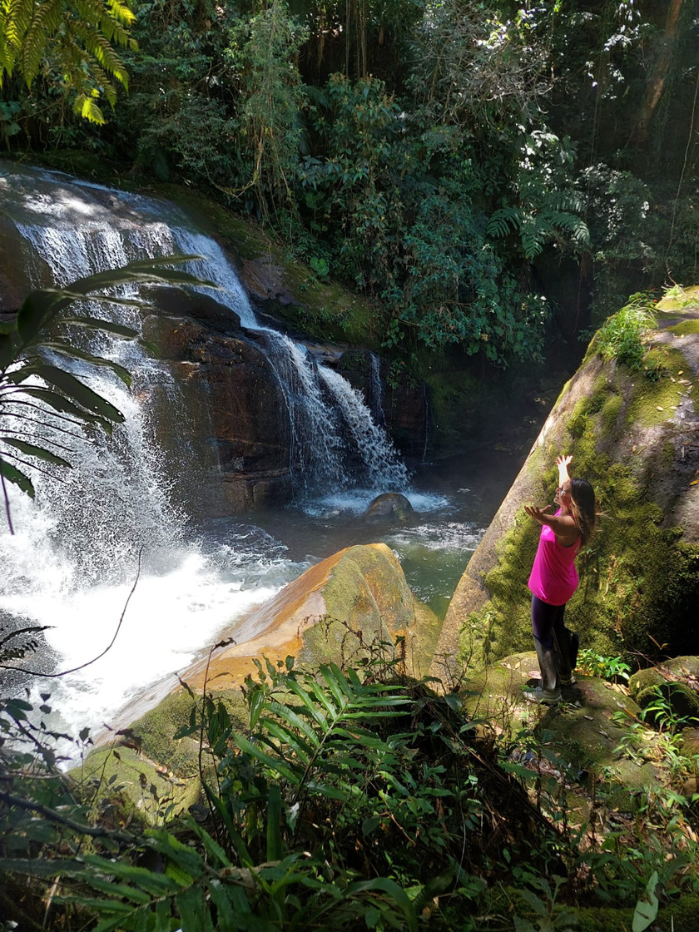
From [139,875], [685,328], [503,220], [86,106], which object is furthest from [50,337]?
[503,220]

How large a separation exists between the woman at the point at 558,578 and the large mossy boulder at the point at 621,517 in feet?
1.94

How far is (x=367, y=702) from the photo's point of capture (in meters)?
1.72

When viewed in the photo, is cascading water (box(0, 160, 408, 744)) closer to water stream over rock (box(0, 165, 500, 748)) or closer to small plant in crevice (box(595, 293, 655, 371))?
water stream over rock (box(0, 165, 500, 748))

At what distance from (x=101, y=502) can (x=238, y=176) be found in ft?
22.9

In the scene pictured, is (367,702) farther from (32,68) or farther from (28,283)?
(28,283)

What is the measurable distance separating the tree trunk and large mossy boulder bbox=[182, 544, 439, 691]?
12.2 m

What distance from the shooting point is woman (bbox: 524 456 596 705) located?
321 centimetres

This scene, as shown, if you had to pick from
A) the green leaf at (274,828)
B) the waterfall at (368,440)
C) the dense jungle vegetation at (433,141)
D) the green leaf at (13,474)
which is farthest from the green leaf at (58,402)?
the waterfall at (368,440)

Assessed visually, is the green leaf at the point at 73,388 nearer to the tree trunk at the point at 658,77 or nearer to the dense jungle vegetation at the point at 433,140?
the dense jungle vegetation at the point at 433,140

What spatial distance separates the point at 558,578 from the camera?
10.8 ft

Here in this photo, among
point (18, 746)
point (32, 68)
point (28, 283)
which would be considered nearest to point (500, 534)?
point (18, 746)

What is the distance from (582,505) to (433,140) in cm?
978

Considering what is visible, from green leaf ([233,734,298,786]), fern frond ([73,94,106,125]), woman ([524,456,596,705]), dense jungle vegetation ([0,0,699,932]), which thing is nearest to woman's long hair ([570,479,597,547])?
woman ([524,456,596,705])

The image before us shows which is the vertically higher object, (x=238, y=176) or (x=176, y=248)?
(x=238, y=176)
